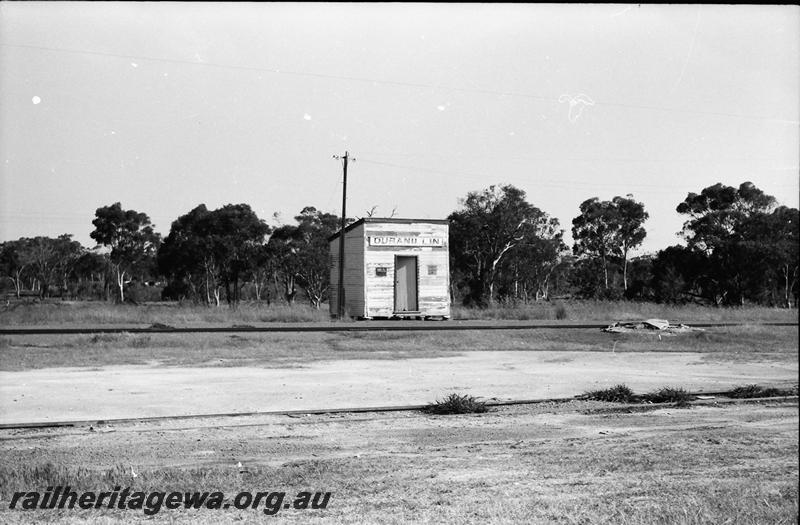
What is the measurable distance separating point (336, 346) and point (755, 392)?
10.6m

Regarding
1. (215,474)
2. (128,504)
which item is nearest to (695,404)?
(215,474)

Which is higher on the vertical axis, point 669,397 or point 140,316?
point 140,316

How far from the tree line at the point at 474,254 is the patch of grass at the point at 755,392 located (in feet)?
98.4

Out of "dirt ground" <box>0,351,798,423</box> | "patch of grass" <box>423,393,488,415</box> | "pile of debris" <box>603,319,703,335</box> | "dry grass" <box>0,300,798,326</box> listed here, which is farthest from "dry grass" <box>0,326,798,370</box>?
"dry grass" <box>0,300,798,326</box>

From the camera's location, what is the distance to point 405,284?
3291 centimetres

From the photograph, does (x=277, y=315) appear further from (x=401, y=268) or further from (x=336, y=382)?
(x=336, y=382)

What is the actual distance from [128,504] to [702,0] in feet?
16.5

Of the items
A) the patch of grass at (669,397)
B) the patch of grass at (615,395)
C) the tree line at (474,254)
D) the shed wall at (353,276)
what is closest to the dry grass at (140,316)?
the shed wall at (353,276)

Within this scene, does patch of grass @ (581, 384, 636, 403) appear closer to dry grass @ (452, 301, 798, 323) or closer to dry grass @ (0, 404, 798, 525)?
dry grass @ (0, 404, 798, 525)

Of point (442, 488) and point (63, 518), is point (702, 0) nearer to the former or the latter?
point (442, 488)

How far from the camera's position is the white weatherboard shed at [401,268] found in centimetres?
3253

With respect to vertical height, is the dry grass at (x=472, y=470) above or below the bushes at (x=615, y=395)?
below

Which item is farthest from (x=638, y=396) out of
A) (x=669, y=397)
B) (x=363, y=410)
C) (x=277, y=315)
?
(x=277, y=315)

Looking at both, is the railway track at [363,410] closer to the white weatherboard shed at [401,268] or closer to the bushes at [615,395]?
the bushes at [615,395]
